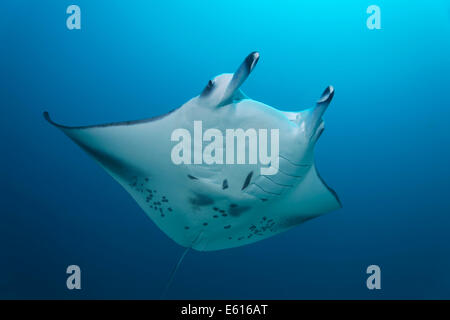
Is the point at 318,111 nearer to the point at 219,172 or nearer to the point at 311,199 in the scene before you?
the point at 219,172

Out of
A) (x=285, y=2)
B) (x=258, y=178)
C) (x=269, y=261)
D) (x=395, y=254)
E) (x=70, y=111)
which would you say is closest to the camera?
(x=258, y=178)

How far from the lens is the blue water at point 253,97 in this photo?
350 cm

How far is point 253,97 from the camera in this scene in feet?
13.3

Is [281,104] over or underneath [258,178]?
over

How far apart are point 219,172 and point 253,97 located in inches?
110

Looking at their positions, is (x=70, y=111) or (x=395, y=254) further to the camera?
(x=395, y=254)

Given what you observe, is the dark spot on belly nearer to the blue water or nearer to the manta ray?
the manta ray

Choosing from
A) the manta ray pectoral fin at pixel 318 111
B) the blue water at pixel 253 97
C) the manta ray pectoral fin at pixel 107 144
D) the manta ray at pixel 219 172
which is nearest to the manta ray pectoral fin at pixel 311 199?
the manta ray at pixel 219 172

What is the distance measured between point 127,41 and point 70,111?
3.65 feet

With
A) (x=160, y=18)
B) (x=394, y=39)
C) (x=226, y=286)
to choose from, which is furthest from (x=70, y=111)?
(x=394, y=39)

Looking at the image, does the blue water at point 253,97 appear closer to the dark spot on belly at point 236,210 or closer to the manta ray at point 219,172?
the manta ray at point 219,172

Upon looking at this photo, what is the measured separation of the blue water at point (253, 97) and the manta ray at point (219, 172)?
2423mm

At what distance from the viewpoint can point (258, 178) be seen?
4.67ft

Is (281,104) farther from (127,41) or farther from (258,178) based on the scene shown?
(258,178)
